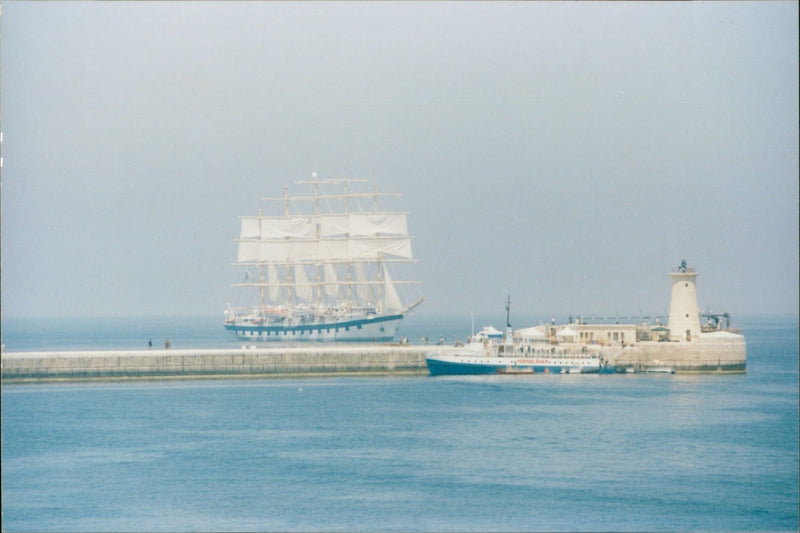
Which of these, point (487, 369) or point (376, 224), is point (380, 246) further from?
point (487, 369)

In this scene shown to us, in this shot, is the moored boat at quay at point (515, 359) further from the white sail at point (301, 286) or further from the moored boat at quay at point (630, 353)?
the white sail at point (301, 286)

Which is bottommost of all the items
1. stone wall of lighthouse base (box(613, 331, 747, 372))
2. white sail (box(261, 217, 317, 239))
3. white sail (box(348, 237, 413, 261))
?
stone wall of lighthouse base (box(613, 331, 747, 372))

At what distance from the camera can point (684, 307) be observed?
7869 cm

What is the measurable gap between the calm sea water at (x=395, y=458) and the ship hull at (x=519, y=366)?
8417mm

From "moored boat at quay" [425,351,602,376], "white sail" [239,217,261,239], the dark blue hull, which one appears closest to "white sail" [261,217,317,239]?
"white sail" [239,217,261,239]

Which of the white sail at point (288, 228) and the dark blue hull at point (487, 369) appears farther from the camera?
the white sail at point (288, 228)

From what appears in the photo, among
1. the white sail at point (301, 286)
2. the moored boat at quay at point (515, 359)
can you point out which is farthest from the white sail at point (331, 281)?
the moored boat at quay at point (515, 359)

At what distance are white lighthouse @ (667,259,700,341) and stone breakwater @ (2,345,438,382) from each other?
19.7 meters

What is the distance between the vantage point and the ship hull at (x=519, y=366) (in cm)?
7762

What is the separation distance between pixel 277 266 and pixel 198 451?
115m

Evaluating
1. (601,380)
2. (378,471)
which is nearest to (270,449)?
(378,471)

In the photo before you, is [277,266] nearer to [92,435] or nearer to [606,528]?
[92,435]

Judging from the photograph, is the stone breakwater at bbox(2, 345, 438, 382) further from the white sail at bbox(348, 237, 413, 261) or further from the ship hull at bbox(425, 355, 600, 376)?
the white sail at bbox(348, 237, 413, 261)

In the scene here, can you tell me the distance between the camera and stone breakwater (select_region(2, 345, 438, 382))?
68312mm
